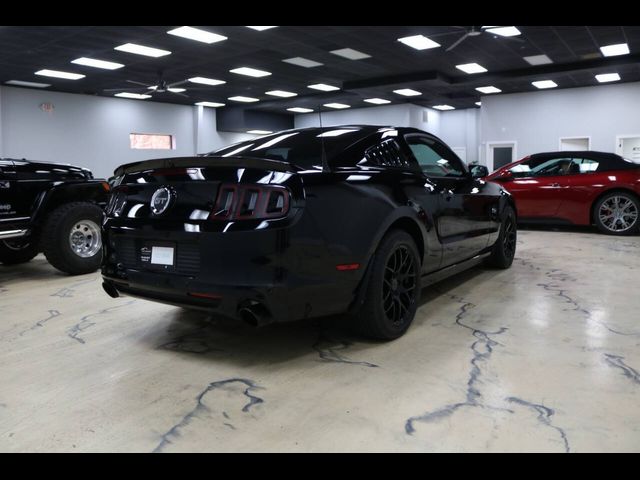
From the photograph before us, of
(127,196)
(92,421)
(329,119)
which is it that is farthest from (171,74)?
(92,421)

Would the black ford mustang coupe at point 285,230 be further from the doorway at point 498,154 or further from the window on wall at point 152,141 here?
the window on wall at point 152,141

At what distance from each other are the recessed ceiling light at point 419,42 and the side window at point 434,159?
699cm

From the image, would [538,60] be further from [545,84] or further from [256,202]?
[256,202]

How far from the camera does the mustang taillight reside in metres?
2.24

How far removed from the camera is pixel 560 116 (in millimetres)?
15008

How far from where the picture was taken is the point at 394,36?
9.97 m

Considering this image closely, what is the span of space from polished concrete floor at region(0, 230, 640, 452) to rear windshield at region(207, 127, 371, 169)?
909 mm

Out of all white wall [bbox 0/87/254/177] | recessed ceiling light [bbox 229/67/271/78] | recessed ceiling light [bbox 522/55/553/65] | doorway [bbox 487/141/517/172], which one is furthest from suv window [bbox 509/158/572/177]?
white wall [bbox 0/87/254/177]

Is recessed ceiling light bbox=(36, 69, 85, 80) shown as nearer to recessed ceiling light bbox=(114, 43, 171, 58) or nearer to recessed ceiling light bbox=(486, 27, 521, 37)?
recessed ceiling light bbox=(114, 43, 171, 58)

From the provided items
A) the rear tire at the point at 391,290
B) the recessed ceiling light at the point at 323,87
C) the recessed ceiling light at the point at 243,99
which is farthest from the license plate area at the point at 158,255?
the recessed ceiling light at the point at 243,99

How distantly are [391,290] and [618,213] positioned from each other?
6.40 m

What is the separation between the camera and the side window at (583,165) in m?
7.75
